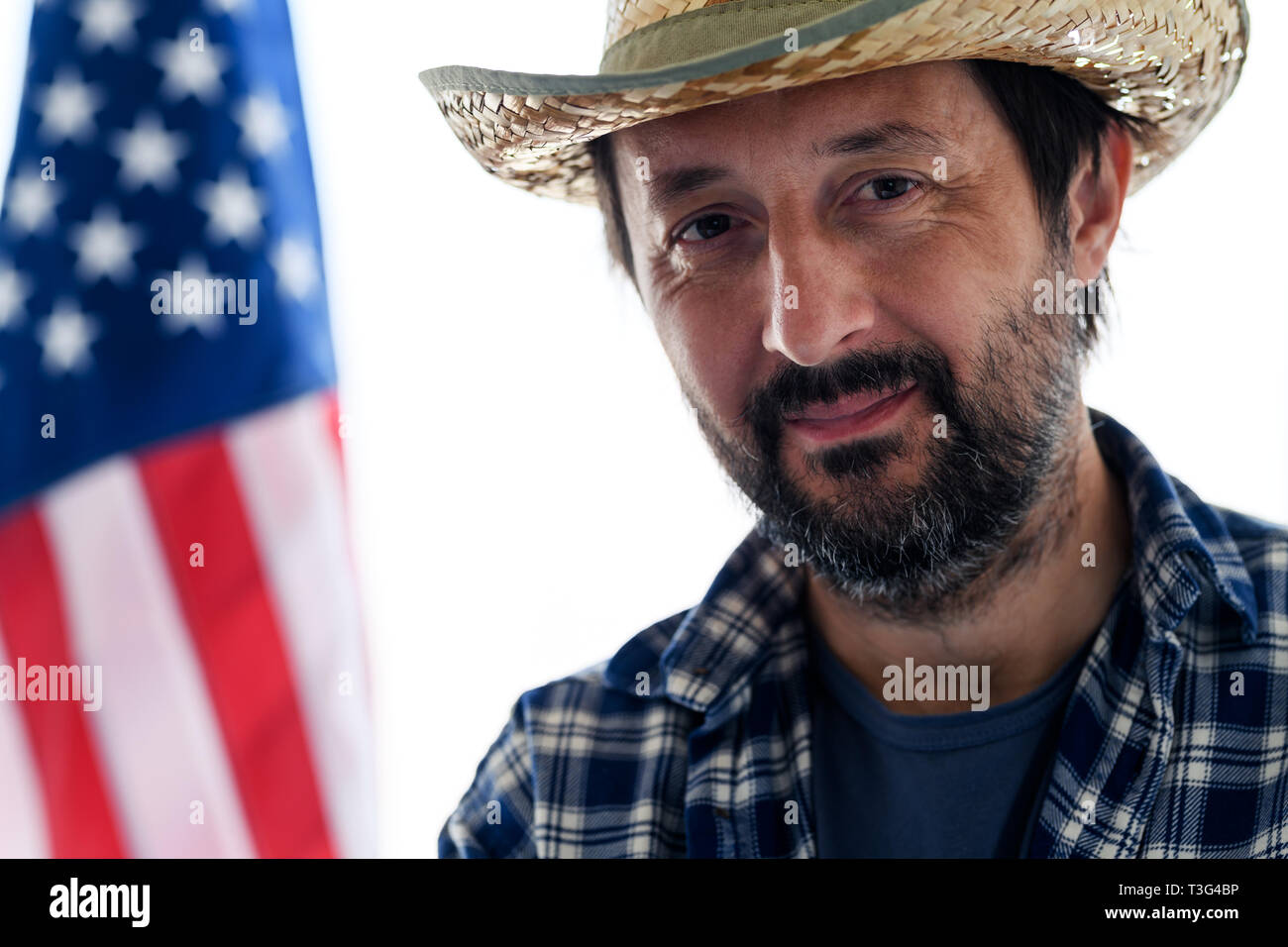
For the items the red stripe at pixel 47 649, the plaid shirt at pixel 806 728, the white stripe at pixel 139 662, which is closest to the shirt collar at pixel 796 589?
the plaid shirt at pixel 806 728

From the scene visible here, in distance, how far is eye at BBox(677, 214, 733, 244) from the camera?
3.56ft

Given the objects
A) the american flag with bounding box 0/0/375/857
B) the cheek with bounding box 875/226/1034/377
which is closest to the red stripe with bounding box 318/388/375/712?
the american flag with bounding box 0/0/375/857

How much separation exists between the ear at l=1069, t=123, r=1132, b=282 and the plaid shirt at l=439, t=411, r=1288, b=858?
0.64ft

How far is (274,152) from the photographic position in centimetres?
150

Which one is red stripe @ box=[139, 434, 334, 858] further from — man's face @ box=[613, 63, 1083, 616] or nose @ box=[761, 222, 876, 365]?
nose @ box=[761, 222, 876, 365]

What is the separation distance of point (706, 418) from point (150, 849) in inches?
37.8

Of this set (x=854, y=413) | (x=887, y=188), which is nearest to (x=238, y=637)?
(x=854, y=413)

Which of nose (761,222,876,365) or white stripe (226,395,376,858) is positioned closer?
nose (761,222,876,365)

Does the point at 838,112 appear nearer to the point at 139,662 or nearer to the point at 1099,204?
the point at 1099,204

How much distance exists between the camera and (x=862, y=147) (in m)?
0.98

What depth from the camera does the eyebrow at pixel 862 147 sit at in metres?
0.97

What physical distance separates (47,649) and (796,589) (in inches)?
39.6
